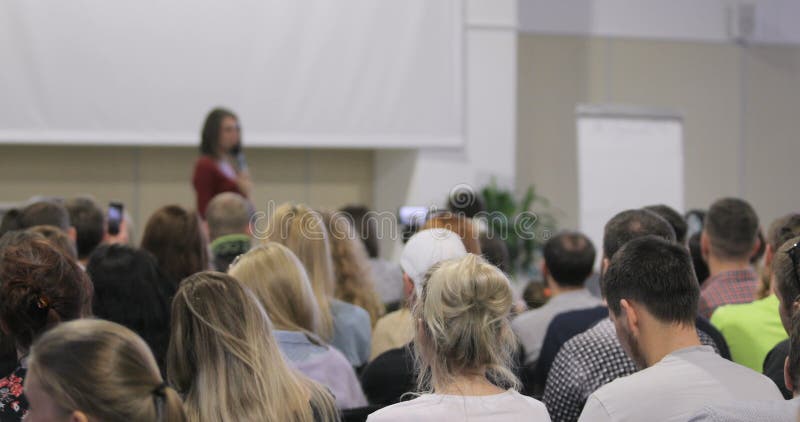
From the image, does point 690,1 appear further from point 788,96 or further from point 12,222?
point 12,222

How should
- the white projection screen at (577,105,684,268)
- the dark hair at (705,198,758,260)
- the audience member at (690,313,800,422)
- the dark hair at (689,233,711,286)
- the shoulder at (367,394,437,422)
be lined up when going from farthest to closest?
the white projection screen at (577,105,684,268) < the dark hair at (689,233,711,286) < the dark hair at (705,198,758,260) < the shoulder at (367,394,437,422) < the audience member at (690,313,800,422)

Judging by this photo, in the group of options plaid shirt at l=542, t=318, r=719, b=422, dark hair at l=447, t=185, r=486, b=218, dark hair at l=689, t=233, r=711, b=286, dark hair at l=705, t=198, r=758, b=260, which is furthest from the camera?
dark hair at l=447, t=185, r=486, b=218

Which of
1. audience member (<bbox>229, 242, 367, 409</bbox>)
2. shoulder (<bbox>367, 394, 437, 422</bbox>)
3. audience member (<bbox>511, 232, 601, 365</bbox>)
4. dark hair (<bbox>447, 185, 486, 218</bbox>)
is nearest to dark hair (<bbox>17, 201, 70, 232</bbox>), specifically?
audience member (<bbox>229, 242, 367, 409</bbox>)

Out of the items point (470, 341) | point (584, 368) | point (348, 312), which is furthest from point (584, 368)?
point (348, 312)

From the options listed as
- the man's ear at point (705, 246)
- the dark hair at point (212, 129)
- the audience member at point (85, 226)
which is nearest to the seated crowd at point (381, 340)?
the man's ear at point (705, 246)

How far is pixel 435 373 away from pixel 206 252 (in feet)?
6.27

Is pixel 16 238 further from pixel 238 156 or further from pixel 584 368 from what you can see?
pixel 238 156

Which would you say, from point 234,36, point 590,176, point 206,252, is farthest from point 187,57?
point 206,252

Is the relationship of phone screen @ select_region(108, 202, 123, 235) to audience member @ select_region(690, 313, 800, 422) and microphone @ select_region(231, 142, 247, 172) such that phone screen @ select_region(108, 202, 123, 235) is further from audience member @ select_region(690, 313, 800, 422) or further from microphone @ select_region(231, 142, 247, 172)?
audience member @ select_region(690, 313, 800, 422)

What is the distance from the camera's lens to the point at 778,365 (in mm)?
2424

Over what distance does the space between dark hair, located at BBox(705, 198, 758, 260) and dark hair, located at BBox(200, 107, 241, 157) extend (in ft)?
10.8

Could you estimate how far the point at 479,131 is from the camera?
776 cm

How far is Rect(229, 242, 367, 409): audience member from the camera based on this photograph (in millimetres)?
2604

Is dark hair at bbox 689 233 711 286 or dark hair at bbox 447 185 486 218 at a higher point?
dark hair at bbox 447 185 486 218
